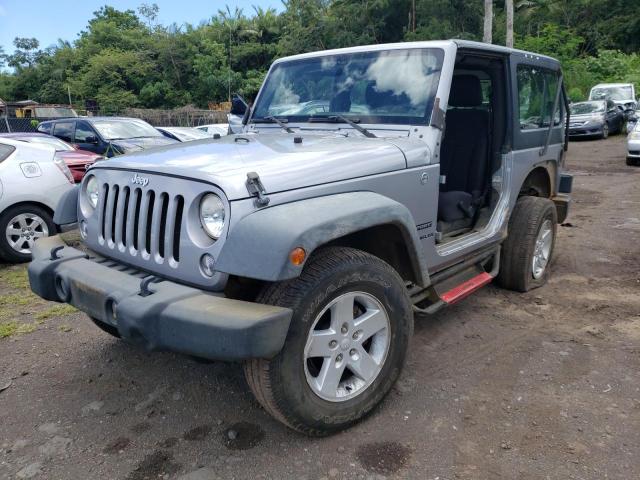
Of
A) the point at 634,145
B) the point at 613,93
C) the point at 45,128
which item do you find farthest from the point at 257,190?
the point at 613,93

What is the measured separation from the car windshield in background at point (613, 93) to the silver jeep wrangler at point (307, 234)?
1964cm

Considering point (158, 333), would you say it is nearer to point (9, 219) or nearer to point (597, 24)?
point (9, 219)

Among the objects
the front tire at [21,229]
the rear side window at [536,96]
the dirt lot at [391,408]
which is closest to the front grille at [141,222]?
the dirt lot at [391,408]

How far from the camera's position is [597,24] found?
31375 millimetres

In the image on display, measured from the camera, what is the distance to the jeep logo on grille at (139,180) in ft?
8.86

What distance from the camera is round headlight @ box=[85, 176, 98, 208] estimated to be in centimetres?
318

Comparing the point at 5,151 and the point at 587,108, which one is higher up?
the point at 587,108

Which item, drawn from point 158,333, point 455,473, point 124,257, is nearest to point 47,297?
point 124,257

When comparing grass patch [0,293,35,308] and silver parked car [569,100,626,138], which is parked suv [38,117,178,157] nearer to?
grass patch [0,293,35,308]

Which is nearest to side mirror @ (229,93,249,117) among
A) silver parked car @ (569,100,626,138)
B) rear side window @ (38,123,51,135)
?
rear side window @ (38,123,51,135)

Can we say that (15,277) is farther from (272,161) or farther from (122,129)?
(122,129)

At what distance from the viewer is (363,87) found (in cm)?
369

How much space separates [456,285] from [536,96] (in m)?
2.02

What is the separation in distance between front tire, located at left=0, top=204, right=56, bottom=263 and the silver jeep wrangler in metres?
3.10
